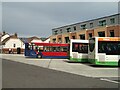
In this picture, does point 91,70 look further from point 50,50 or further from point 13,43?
point 13,43

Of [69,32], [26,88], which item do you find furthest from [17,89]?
[69,32]

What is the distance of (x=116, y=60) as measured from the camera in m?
23.5

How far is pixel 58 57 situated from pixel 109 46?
17961mm

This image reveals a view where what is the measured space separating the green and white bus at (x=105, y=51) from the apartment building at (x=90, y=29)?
2638 centimetres

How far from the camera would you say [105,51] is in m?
23.4

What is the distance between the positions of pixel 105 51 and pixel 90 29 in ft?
125

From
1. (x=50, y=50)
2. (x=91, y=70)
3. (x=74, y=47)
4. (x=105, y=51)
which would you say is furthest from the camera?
(x=50, y=50)

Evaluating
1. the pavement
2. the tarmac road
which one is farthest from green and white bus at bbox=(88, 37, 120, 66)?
the tarmac road

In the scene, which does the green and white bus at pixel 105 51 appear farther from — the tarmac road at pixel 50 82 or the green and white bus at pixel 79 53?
the tarmac road at pixel 50 82

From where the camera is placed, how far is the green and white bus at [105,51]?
23172mm

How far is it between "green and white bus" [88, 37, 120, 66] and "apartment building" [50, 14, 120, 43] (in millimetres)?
26376

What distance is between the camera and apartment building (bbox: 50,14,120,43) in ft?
171

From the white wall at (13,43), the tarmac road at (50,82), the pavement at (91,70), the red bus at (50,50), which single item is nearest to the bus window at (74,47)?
the pavement at (91,70)

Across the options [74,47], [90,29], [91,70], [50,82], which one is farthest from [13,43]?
[50,82]
